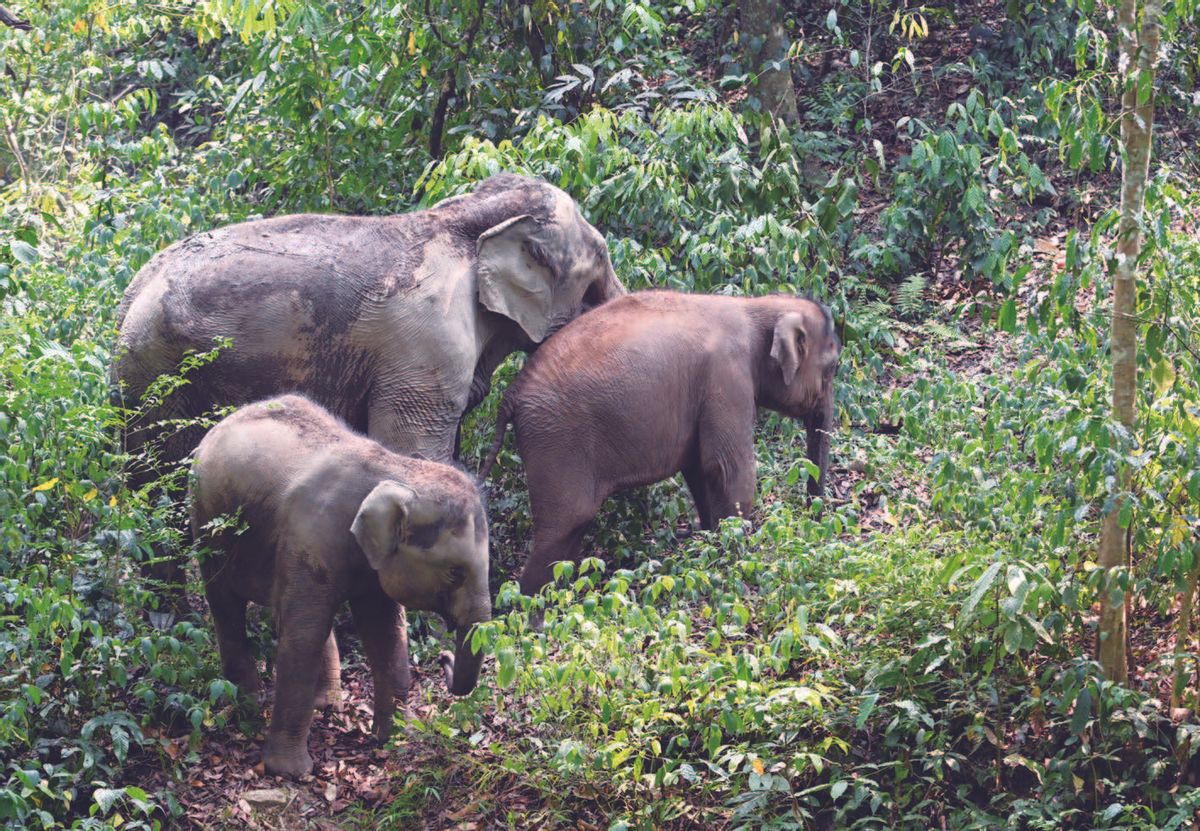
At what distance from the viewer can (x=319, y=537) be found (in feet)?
21.0

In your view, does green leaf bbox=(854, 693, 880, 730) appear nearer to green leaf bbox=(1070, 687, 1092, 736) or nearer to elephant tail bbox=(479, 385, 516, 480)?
green leaf bbox=(1070, 687, 1092, 736)

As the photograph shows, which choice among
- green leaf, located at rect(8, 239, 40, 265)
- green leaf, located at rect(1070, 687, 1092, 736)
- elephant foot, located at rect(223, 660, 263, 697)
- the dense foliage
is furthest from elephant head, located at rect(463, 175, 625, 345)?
green leaf, located at rect(1070, 687, 1092, 736)

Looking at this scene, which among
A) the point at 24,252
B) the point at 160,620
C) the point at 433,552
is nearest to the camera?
the point at 24,252

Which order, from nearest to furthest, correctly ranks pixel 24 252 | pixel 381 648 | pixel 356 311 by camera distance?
pixel 24 252
pixel 381 648
pixel 356 311

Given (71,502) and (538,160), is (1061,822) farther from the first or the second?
(538,160)

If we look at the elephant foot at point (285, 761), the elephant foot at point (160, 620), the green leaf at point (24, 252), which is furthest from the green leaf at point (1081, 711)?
the green leaf at point (24, 252)

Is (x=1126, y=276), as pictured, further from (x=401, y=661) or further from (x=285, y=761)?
(x=285, y=761)

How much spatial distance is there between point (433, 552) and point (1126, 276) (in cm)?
287

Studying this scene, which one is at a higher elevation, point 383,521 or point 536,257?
point 536,257

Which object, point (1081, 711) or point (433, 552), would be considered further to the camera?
point (433, 552)

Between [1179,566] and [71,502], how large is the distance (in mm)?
4490

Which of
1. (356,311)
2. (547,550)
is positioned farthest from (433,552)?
(356,311)

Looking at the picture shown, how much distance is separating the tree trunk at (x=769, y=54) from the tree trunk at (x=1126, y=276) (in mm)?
5589

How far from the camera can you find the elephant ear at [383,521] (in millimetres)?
6199
